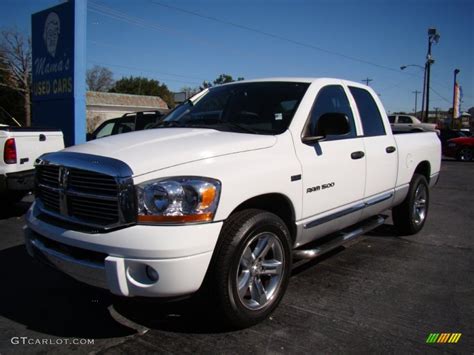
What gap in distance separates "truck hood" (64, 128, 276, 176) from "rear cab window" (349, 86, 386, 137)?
1.69 metres

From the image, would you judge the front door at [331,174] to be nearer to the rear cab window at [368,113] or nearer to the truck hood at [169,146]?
the rear cab window at [368,113]

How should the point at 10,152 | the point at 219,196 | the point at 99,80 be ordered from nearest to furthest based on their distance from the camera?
the point at 219,196 < the point at 10,152 < the point at 99,80

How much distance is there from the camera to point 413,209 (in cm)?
567

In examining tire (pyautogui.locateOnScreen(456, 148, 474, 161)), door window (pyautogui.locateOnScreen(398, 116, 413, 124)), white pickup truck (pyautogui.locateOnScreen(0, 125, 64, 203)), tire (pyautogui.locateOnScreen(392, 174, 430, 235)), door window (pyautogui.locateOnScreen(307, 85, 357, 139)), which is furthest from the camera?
door window (pyautogui.locateOnScreen(398, 116, 413, 124))

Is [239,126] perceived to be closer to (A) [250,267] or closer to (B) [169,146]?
(B) [169,146]

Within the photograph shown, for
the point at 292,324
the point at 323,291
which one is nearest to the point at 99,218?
the point at 292,324

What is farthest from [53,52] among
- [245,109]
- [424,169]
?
[424,169]

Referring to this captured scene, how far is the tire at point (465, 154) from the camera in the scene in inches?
795

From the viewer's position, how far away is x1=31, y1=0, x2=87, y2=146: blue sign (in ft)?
34.1

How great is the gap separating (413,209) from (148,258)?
169 inches

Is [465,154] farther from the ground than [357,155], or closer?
closer

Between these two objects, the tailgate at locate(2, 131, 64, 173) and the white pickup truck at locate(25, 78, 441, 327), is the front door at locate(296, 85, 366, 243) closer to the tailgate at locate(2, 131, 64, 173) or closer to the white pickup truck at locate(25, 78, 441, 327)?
the white pickup truck at locate(25, 78, 441, 327)

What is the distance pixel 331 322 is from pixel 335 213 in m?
1.06

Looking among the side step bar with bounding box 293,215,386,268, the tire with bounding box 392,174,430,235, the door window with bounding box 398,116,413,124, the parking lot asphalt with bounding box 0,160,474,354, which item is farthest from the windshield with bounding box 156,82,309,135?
the door window with bounding box 398,116,413,124
